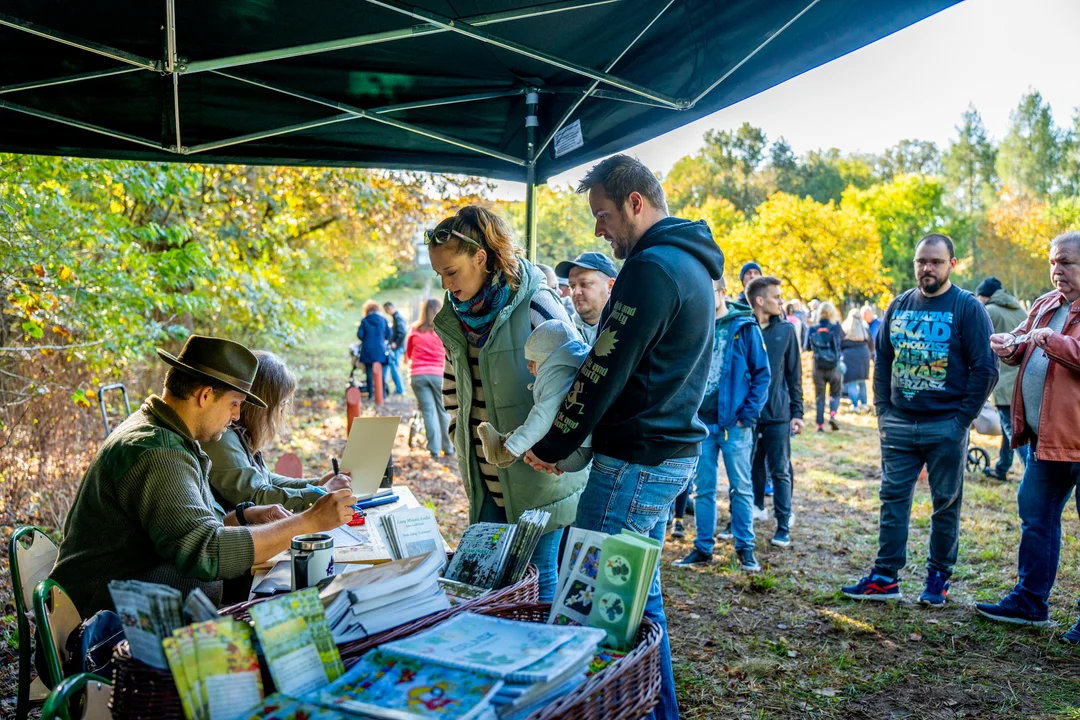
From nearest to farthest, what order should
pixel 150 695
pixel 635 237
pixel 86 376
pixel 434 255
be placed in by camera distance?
pixel 150 695 → pixel 635 237 → pixel 434 255 → pixel 86 376

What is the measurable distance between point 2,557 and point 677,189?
53213 millimetres

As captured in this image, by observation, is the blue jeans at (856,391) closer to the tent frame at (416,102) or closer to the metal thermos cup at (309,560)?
the tent frame at (416,102)

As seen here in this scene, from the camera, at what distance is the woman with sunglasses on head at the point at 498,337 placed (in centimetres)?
254

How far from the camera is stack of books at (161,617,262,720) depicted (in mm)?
1172

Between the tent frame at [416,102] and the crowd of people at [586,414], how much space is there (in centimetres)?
60

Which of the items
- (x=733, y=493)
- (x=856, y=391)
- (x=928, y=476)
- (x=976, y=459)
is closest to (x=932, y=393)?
(x=928, y=476)

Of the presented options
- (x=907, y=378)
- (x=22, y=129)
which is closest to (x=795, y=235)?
(x=907, y=378)

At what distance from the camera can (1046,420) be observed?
3.63 metres

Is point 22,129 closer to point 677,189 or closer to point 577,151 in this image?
point 577,151

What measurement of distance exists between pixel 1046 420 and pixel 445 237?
300 cm

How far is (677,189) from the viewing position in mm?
54594

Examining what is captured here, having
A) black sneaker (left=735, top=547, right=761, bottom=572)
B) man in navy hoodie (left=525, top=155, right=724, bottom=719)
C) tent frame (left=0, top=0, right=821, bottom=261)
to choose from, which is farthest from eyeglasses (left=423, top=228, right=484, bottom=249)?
black sneaker (left=735, top=547, right=761, bottom=572)

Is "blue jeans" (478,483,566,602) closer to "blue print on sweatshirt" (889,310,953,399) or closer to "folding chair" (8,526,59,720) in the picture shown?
"folding chair" (8,526,59,720)

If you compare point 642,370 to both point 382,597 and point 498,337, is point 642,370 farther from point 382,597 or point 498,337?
point 382,597
